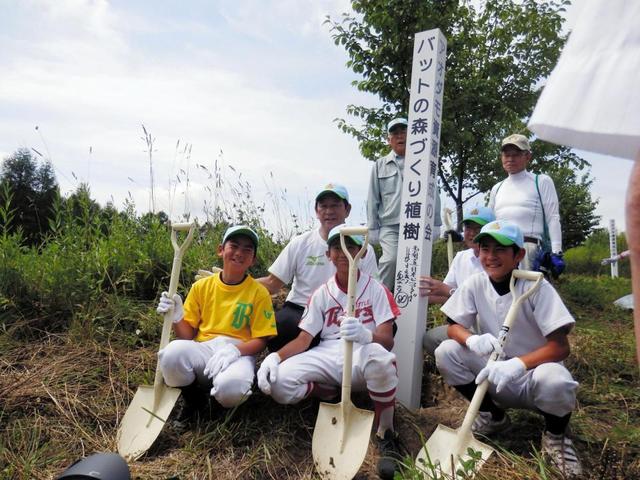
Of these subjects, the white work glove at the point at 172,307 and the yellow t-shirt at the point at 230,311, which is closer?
the white work glove at the point at 172,307

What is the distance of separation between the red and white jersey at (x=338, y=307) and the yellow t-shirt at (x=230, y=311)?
11.4 inches

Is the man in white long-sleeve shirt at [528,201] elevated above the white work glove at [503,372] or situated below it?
above

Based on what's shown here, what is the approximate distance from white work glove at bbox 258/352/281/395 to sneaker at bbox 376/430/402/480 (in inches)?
28.3

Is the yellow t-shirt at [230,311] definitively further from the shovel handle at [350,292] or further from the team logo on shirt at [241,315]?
the shovel handle at [350,292]

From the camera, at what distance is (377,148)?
7.16m

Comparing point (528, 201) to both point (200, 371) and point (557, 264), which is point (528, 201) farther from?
point (200, 371)

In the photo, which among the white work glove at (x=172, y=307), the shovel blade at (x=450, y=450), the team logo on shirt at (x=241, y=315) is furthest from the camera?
the team logo on shirt at (x=241, y=315)

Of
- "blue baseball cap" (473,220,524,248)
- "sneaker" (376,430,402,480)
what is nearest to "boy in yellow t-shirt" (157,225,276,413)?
"sneaker" (376,430,402,480)

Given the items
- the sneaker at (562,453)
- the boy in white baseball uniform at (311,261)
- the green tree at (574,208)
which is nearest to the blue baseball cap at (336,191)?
the boy in white baseball uniform at (311,261)

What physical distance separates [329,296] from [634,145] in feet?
8.65

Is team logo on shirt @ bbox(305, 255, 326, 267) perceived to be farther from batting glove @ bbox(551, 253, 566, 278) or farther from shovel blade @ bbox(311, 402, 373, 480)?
batting glove @ bbox(551, 253, 566, 278)

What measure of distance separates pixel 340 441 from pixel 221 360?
858 mm

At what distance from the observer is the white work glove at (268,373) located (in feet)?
9.36

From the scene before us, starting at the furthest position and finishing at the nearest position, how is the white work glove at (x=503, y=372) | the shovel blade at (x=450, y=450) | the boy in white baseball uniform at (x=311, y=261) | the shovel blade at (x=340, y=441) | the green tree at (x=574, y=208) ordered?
the green tree at (x=574, y=208)
the boy in white baseball uniform at (x=311, y=261)
the shovel blade at (x=340, y=441)
the white work glove at (x=503, y=372)
the shovel blade at (x=450, y=450)
